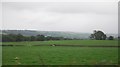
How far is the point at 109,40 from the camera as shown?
3191 centimetres

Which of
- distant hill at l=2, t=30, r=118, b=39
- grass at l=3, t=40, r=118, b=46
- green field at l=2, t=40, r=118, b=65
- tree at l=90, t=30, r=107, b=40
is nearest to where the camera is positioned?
green field at l=2, t=40, r=118, b=65

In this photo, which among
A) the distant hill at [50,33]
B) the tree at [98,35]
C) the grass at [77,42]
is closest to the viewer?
the distant hill at [50,33]

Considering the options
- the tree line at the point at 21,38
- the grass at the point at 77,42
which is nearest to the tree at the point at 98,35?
the grass at the point at 77,42

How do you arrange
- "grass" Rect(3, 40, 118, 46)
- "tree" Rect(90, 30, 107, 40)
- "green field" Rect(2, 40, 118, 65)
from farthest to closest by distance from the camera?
1. "tree" Rect(90, 30, 107, 40)
2. "grass" Rect(3, 40, 118, 46)
3. "green field" Rect(2, 40, 118, 65)

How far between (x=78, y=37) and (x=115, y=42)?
6769mm

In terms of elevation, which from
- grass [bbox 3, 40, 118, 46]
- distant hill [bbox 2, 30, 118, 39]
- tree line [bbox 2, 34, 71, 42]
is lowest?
grass [bbox 3, 40, 118, 46]

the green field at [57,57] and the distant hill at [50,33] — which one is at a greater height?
the distant hill at [50,33]

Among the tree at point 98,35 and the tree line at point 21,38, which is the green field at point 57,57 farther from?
the tree at point 98,35

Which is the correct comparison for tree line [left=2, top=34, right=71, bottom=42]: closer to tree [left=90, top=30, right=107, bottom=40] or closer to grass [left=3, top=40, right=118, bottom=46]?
grass [left=3, top=40, right=118, bottom=46]

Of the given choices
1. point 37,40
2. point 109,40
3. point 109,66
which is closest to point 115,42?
point 109,40

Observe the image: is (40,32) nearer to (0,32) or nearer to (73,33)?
(73,33)

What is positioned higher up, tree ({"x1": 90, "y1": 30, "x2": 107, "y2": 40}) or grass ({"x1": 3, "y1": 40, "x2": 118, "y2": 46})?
tree ({"x1": 90, "y1": 30, "x2": 107, "y2": 40})

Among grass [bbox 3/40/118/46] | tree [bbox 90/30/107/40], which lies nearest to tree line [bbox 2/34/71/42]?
grass [bbox 3/40/118/46]

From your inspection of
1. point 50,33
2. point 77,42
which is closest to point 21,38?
point 50,33
